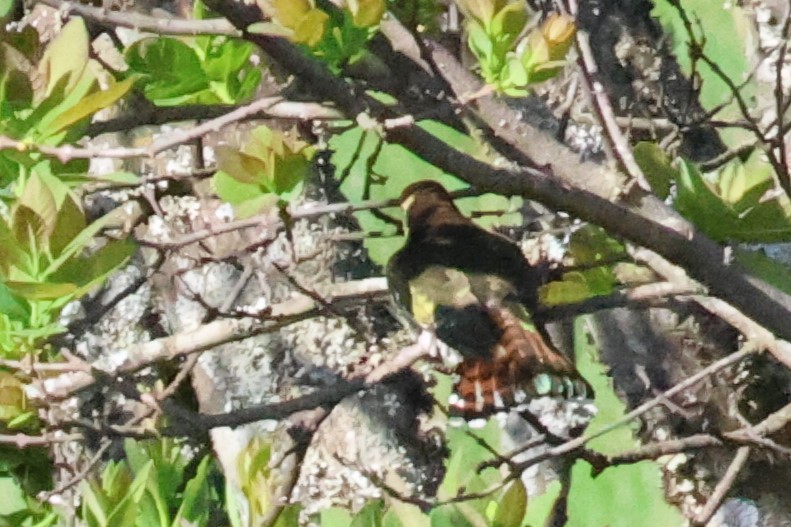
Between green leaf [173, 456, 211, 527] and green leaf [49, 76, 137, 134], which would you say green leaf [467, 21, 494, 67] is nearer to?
green leaf [49, 76, 137, 134]

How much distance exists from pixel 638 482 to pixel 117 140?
44.1 inches

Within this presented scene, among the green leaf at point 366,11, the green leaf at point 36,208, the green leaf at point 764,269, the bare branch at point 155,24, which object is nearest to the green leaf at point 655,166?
the green leaf at point 764,269

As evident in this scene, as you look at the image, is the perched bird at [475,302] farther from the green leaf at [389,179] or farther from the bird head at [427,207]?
the green leaf at [389,179]

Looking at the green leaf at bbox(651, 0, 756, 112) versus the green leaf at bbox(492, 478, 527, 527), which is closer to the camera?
the green leaf at bbox(492, 478, 527, 527)

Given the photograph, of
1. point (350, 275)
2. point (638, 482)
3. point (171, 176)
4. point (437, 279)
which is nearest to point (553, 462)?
point (638, 482)

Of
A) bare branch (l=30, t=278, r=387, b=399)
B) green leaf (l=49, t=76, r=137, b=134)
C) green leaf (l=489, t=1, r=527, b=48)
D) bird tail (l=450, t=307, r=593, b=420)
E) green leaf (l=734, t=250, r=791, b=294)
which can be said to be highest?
green leaf (l=489, t=1, r=527, b=48)

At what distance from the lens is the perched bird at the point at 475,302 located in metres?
1.24

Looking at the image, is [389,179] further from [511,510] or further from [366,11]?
[366,11]

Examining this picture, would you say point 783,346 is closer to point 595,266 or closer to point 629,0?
point 595,266

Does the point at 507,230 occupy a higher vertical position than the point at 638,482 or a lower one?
higher

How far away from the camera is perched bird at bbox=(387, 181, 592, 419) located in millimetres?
1237

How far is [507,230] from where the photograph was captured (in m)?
1.69

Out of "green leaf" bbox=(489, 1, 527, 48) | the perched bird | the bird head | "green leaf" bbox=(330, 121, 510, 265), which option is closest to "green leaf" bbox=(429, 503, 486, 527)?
the perched bird

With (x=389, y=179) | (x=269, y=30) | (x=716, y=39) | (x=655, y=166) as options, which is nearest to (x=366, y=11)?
(x=269, y=30)
